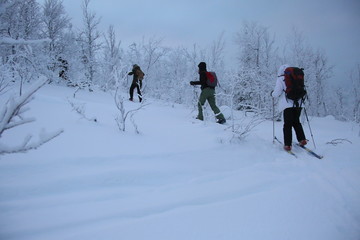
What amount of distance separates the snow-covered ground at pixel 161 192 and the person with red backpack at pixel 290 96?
0.76 meters

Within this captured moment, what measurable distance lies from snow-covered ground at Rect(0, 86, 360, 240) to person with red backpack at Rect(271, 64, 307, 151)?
2.49ft

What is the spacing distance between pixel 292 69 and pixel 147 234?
3.59 meters

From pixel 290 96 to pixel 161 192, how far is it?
9.73ft

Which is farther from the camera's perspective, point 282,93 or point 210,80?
point 210,80

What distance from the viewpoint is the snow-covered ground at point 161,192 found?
1.56 metres

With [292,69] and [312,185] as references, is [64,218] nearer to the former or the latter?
[312,185]

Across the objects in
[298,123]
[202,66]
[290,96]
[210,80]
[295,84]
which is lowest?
[298,123]

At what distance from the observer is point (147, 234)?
1.51 m

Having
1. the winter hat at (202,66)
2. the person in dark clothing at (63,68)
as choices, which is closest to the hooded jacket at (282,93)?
the winter hat at (202,66)

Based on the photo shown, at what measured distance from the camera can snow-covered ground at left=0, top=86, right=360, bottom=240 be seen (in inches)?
61.5

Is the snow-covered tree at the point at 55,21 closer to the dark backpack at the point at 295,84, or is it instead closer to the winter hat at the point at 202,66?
the winter hat at the point at 202,66

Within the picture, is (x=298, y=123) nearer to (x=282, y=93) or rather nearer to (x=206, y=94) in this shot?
(x=282, y=93)

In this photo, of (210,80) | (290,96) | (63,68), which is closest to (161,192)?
(290,96)

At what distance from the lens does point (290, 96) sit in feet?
12.4
